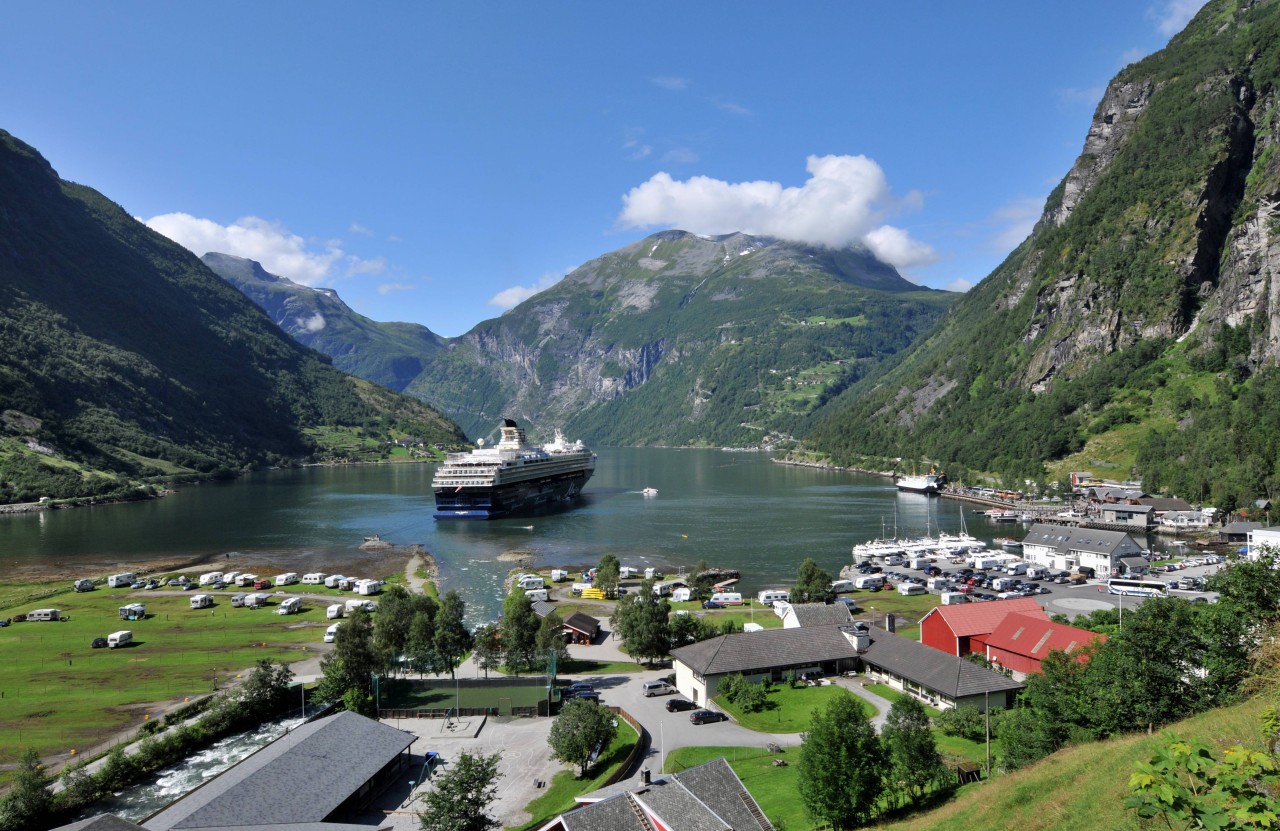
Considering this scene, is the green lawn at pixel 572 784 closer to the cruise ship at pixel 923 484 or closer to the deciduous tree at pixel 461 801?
the deciduous tree at pixel 461 801

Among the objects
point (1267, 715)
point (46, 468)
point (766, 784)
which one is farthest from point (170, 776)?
point (46, 468)

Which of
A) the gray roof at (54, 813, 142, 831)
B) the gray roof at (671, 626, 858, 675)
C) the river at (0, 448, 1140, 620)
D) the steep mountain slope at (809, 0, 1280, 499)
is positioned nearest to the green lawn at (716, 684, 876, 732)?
the gray roof at (671, 626, 858, 675)

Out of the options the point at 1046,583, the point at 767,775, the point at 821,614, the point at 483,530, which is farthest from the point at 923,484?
the point at 767,775

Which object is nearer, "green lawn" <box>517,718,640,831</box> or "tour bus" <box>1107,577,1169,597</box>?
"green lawn" <box>517,718,640,831</box>

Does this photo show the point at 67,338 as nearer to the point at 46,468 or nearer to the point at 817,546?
the point at 46,468

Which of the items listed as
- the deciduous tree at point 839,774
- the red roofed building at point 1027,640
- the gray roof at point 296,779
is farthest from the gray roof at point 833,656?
the gray roof at point 296,779

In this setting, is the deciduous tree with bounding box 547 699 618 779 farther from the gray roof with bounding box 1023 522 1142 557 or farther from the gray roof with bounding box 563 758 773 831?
the gray roof with bounding box 1023 522 1142 557

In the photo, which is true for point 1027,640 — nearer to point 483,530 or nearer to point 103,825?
point 103,825
